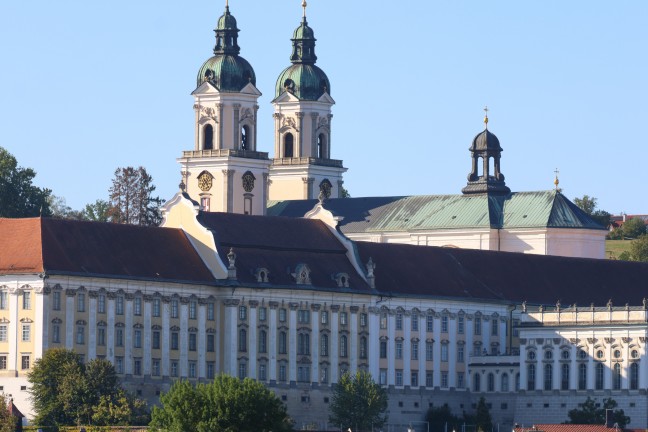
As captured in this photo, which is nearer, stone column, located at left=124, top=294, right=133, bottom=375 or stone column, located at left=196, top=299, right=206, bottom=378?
stone column, located at left=124, top=294, right=133, bottom=375

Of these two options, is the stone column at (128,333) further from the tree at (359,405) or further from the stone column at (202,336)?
the tree at (359,405)

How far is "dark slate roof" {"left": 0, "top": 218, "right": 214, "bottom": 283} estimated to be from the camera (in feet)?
615

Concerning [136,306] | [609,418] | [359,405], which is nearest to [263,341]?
[359,405]

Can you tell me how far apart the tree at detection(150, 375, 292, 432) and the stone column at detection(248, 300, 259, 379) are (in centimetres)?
2964

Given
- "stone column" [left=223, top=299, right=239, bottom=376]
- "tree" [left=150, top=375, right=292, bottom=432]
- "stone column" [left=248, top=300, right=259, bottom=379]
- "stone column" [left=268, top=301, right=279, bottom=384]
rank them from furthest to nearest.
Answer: "stone column" [left=268, top=301, right=279, bottom=384]
"stone column" [left=248, top=300, right=259, bottom=379]
"stone column" [left=223, top=299, right=239, bottom=376]
"tree" [left=150, top=375, right=292, bottom=432]

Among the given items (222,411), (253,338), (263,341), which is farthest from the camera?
(263,341)

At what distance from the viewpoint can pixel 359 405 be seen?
640ft

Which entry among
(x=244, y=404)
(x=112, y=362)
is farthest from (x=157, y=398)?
(x=244, y=404)

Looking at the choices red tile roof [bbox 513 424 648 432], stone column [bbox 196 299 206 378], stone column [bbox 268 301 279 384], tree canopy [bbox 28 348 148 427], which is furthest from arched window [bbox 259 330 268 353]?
red tile roof [bbox 513 424 648 432]

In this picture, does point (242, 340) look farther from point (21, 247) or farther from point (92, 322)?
point (21, 247)

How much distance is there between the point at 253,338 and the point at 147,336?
9.06 metres

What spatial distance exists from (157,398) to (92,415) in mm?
12276

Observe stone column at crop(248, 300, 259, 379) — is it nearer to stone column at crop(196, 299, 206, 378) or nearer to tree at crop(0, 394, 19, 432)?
stone column at crop(196, 299, 206, 378)

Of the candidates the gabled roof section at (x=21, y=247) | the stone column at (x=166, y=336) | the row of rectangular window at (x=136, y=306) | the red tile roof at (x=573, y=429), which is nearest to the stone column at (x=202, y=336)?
the row of rectangular window at (x=136, y=306)
